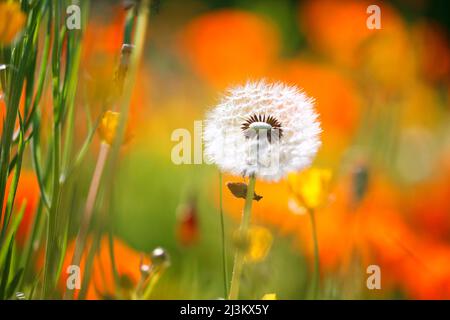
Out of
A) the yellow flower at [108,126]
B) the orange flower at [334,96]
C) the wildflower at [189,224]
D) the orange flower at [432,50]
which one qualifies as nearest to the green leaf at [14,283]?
the yellow flower at [108,126]

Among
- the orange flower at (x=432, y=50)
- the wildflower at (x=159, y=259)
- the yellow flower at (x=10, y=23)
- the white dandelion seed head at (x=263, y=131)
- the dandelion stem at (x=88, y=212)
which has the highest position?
the orange flower at (x=432, y=50)

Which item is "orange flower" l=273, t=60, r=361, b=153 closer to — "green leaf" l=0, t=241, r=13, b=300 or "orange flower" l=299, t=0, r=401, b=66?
"orange flower" l=299, t=0, r=401, b=66

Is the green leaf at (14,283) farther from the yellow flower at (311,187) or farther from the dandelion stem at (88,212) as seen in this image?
the yellow flower at (311,187)

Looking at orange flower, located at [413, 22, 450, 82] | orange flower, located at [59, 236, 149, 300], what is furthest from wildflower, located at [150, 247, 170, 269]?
orange flower, located at [413, 22, 450, 82]

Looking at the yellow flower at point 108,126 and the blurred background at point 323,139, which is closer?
the yellow flower at point 108,126

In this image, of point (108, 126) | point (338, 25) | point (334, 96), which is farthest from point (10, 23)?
point (338, 25)

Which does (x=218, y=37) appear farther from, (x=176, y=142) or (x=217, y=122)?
(x=217, y=122)
